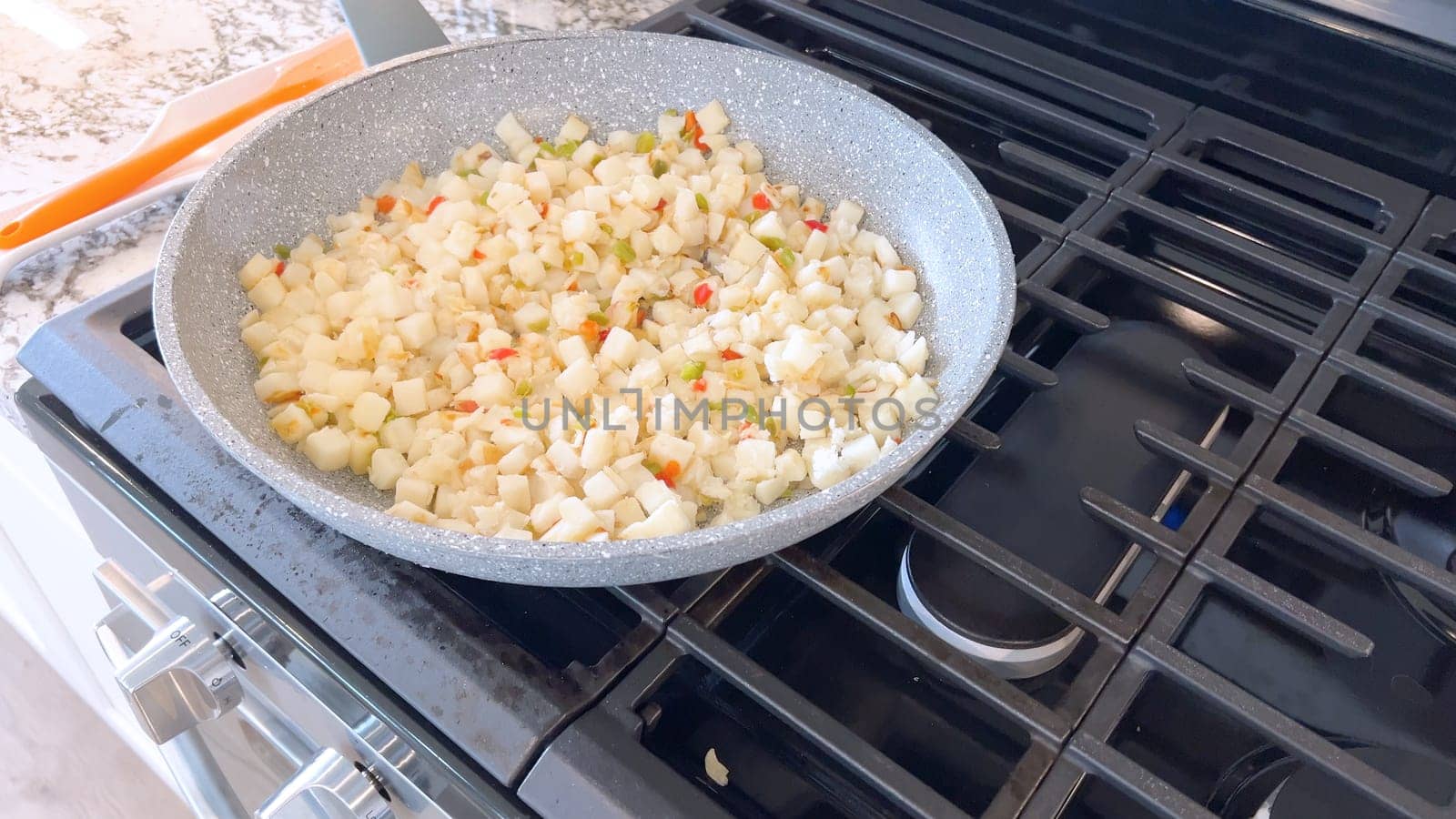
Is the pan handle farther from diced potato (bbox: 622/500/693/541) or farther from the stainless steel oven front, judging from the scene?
diced potato (bbox: 622/500/693/541)

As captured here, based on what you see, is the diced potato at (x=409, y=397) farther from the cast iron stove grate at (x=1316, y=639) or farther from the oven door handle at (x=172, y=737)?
the cast iron stove grate at (x=1316, y=639)

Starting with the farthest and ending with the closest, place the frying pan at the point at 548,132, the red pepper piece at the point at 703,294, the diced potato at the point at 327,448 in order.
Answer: the red pepper piece at the point at 703,294, the diced potato at the point at 327,448, the frying pan at the point at 548,132

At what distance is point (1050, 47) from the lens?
995mm

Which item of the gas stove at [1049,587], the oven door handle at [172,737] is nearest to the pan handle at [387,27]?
the gas stove at [1049,587]

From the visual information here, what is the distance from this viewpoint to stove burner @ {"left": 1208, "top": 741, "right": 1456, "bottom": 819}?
1.73 feet

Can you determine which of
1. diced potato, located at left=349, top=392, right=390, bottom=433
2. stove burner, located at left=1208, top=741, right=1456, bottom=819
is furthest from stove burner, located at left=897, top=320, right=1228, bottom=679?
diced potato, located at left=349, top=392, right=390, bottom=433

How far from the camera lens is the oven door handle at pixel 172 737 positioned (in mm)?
708

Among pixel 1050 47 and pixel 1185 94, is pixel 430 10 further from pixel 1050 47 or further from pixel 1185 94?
pixel 1185 94

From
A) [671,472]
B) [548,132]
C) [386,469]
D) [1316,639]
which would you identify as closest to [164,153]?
[548,132]

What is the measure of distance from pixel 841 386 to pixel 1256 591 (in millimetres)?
286

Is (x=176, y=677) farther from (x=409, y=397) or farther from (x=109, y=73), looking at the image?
(x=109, y=73)

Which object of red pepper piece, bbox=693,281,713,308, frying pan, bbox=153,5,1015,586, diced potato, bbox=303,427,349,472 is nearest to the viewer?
frying pan, bbox=153,5,1015,586

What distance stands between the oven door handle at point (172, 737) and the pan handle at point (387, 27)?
0.45 metres

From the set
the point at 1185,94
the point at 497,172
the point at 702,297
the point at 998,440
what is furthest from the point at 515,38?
the point at 1185,94
